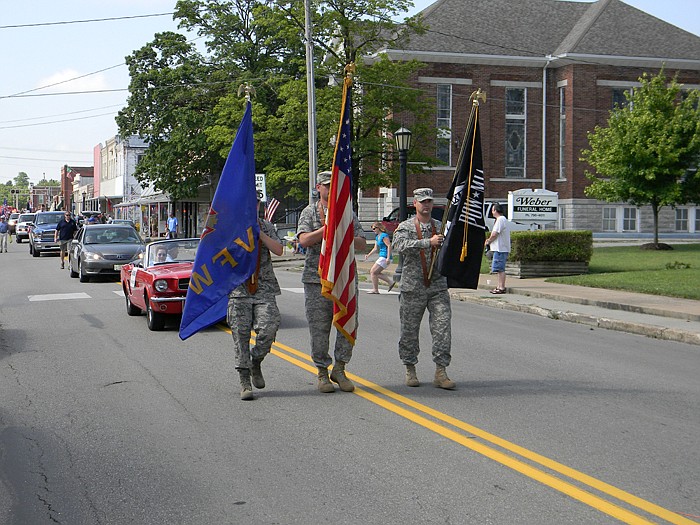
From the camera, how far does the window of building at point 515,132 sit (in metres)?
49.7

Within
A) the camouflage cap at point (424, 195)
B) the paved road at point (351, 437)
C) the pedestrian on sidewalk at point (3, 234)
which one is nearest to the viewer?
the paved road at point (351, 437)

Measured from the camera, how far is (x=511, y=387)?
8.91m

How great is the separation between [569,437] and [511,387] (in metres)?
2.08

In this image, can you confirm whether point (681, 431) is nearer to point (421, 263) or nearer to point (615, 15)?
point (421, 263)

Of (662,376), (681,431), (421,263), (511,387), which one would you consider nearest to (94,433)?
(421,263)

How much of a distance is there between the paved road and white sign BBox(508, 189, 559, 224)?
1736cm

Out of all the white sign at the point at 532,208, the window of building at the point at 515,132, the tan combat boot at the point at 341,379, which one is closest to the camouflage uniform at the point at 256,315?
the tan combat boot at the point at 341,379

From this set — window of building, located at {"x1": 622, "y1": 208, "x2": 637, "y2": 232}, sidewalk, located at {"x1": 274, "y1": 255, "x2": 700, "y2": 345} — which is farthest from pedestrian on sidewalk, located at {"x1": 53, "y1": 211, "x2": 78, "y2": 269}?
window of building, located at {"x1": 622, "y1": 208, "x2": 637, "y2": 232}

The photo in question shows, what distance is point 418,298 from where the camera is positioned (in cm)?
857

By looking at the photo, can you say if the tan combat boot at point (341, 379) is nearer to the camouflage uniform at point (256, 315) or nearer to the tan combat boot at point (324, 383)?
the tan combat boot at point (324, 383)

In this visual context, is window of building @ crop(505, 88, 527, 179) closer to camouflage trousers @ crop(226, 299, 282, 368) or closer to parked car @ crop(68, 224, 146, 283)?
parked car @ crop(68, 224, 146, 283)

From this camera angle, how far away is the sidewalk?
14109 mm

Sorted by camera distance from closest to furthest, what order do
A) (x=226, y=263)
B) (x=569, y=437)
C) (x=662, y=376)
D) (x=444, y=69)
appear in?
(x=569, y=437) → (x=226, y=263) → (x=662, y=376) → (x=444, y=69)

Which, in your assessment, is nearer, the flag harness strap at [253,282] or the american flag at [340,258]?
the american flag at [340,258]
